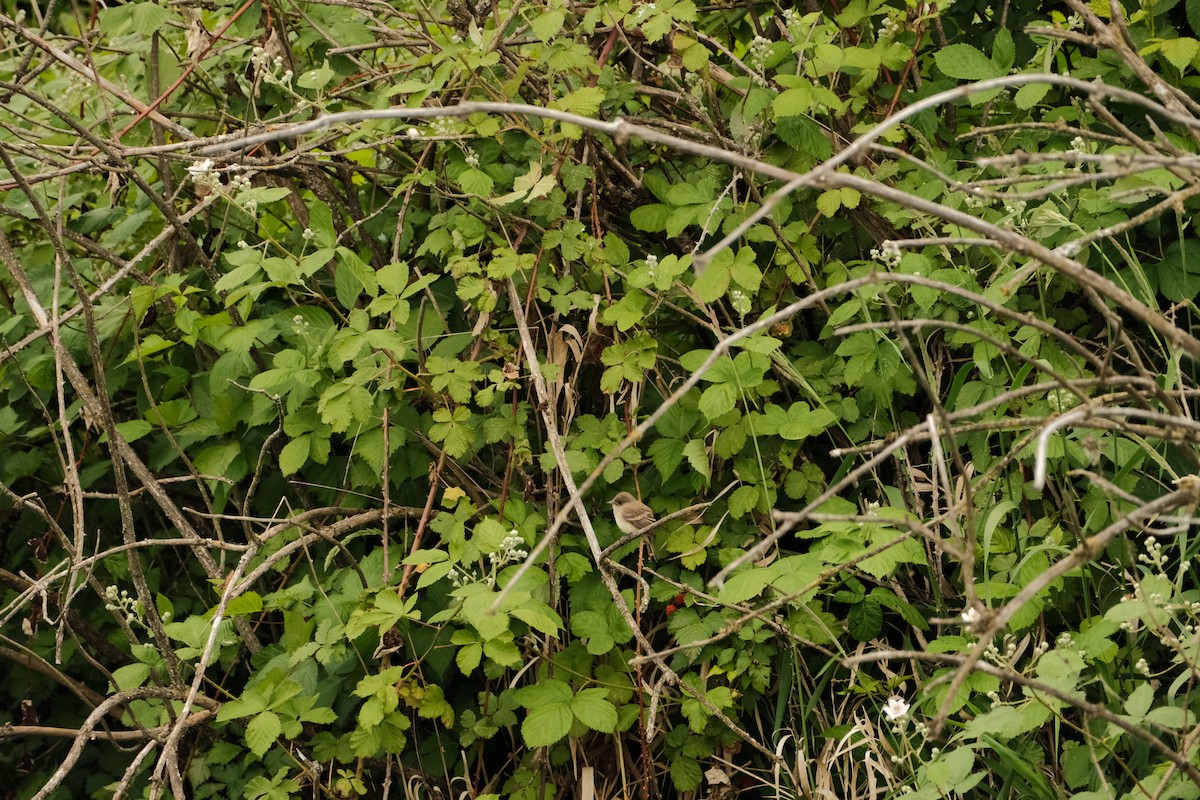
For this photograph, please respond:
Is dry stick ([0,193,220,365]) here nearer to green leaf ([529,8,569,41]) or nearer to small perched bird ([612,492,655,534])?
green leaf ([529,8,569,41])

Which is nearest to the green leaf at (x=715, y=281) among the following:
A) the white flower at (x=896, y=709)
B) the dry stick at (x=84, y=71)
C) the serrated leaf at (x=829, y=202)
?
the serrated leaf at (x=829, y=202)

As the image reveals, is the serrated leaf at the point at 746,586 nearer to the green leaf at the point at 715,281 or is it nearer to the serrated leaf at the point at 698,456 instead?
the serrated leaf at the point at 698,456

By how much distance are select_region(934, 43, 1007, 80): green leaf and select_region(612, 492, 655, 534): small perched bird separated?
3.92 ft

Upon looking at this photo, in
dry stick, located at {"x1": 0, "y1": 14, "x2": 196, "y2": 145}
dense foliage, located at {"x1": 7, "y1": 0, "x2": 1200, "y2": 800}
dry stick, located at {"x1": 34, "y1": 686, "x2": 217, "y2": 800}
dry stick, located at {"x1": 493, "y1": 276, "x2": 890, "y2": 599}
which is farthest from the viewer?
dry stick, located at {"x1": 0, "y1": 14, "x2": 196, "y2": 145}

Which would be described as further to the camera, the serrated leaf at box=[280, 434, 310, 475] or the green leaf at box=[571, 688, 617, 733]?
the serrated leaf at box=[280, 434, 310, 475]

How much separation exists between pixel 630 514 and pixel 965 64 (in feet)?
4.19

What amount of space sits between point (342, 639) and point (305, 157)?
1.17m

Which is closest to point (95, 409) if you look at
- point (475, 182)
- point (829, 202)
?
point (475, 182)

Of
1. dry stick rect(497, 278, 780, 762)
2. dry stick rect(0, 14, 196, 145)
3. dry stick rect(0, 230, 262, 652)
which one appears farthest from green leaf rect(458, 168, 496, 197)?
dry stick rect(0, 230, 262, 652)

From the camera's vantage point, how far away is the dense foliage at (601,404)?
2281 millimetres

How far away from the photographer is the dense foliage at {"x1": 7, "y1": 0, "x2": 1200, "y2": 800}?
2281 millimetres

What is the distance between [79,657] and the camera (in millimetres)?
3137

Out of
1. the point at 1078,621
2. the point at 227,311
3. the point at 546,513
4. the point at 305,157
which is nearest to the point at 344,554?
the point at 546,513

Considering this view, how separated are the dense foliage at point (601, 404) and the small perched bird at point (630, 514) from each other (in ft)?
0.26
